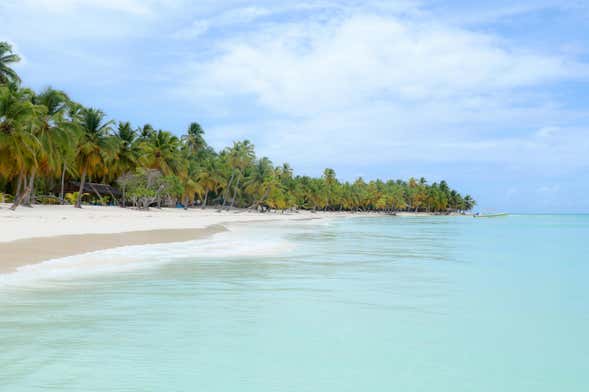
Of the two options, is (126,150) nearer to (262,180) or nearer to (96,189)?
(96,189)

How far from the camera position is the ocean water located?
17.5ft

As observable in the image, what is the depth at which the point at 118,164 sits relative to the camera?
57.7 m

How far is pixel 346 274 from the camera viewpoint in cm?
1300

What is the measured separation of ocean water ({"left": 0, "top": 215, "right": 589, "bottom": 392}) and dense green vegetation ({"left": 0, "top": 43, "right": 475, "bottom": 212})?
27965 mm

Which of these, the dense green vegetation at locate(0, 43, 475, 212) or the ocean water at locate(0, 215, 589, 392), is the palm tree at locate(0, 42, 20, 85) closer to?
the dense green vegetation at locate(0, 43, 475, 212)

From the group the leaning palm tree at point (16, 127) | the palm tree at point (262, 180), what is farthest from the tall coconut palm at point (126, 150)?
the palm tree at point (262, 180)

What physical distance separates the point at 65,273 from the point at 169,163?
2197 inches

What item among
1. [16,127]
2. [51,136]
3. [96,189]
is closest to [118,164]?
[96,189]

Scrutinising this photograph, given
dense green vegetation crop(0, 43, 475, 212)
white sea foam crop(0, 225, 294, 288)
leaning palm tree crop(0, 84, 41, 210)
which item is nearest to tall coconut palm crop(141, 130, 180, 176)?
dense green vegetation crop(0, 43, 475, 212)

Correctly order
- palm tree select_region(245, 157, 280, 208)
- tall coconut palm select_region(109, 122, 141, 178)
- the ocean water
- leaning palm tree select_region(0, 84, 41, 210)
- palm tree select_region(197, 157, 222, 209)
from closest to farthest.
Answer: the ocean water
leaning palm tree select_region(0, 84, 41, 210)
tall coconut palm select_region(109, 122, 141, 178)
palm tree select_region(197, 157, 222, 209)
palm tree select_region(245, 157, 280, 208)

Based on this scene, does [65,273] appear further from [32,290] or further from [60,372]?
[60,372]

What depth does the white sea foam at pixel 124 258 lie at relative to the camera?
425 inches

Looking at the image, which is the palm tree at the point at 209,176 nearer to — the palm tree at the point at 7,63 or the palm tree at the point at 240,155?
the palm tree at the point at 240,155

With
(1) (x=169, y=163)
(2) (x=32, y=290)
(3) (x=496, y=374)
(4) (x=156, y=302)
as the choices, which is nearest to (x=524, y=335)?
(3) (x=496, y=374)
